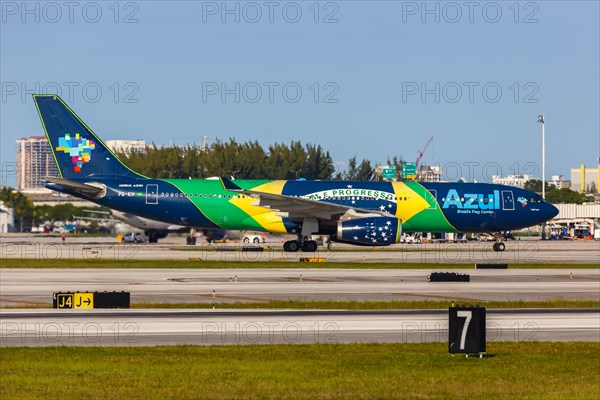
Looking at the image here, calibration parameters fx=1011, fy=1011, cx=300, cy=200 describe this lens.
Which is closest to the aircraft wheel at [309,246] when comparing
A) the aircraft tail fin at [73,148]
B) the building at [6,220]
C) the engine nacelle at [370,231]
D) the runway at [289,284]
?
the engine nacelle at [370,231]

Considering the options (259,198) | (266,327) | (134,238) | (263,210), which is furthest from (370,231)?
(134,238)

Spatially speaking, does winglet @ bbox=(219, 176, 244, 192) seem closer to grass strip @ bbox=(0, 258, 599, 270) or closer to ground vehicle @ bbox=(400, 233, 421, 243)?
grass strip @ bbox=(0, 258, 599, 270)

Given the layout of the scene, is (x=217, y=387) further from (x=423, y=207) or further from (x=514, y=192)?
(x=514, y=192)

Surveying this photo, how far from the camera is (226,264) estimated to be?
55219 millimetres

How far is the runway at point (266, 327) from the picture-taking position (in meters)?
25.2

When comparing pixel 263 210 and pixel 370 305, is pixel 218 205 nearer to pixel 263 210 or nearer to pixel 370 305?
pixel 263 210

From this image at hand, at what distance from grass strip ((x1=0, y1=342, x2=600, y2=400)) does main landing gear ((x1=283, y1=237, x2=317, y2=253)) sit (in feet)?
139

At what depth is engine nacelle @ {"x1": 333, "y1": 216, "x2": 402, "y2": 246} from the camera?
202 feet

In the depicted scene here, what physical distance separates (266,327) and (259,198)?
38191 millimetres

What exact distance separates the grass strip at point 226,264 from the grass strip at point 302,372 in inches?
1173

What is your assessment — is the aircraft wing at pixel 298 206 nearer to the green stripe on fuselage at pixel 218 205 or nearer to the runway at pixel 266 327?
the green stripe on fuselage at pixel 218 205

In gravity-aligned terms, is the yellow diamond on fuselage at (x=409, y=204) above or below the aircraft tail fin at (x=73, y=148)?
below

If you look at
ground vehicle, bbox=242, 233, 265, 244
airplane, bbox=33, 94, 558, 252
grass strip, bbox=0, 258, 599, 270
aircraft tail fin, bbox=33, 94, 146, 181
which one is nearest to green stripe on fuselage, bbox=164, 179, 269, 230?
airplane, bbox=33, 94, 558, 252

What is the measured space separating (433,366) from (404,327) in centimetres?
622
